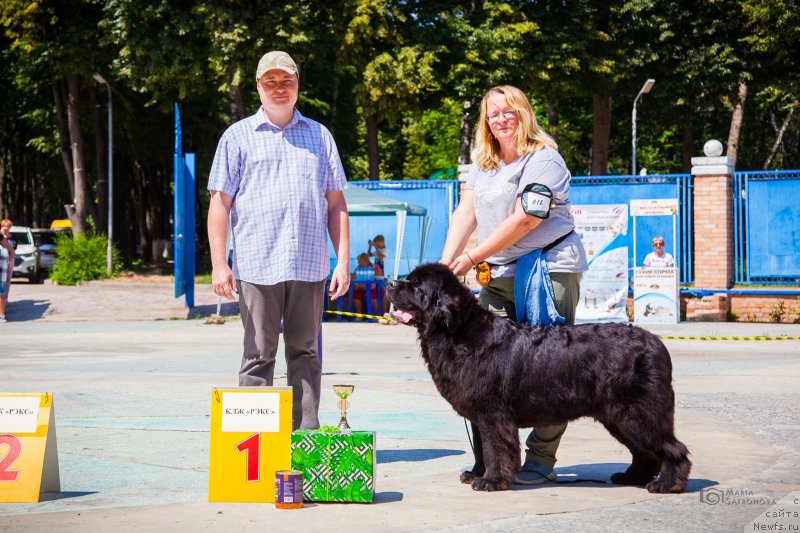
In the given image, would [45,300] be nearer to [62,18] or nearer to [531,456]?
[62,18]

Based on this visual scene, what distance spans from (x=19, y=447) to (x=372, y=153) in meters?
28.4

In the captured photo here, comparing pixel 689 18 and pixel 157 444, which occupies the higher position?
pixel 689 18

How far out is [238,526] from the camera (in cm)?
460

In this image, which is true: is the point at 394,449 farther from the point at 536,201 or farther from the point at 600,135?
the point at 600,135

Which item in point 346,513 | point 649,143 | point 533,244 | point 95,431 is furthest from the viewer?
point 649,143

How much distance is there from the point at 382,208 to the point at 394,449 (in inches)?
544

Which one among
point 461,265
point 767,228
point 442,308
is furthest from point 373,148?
point 442,308

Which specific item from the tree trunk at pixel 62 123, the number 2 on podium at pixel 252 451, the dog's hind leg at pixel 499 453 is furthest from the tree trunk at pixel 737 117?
the number 2 on podium at pixel 252 451

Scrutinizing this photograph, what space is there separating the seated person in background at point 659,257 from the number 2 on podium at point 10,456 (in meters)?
15.6

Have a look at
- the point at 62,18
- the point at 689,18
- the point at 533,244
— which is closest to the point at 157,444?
the point at 533,244

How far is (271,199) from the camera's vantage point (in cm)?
570

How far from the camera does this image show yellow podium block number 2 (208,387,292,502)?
5.10 meters

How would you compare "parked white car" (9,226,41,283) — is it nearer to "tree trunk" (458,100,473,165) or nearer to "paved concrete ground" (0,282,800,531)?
"tree trunk" (458,100,473,165)

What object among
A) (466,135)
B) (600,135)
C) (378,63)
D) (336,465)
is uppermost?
(378,63)
